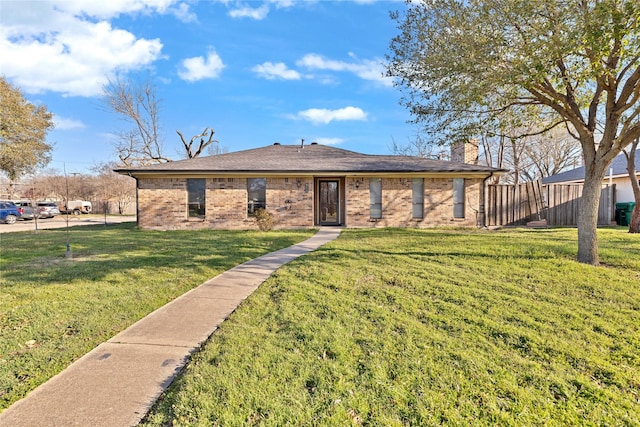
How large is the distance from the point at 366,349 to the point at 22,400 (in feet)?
8.72

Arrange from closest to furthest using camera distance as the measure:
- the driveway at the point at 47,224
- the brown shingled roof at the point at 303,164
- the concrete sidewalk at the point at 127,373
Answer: the concrete sidewalk at the point at 127,373, the brown shingled roof at the point at 303,164, the driveway at the point at 47,224

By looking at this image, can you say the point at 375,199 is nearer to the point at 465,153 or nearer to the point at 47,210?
the point at 465,153

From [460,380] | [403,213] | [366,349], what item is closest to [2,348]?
[366,349]

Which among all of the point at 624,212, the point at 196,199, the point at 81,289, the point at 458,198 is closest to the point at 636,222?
the point at 624,212

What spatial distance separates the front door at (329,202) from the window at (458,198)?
16.2ft

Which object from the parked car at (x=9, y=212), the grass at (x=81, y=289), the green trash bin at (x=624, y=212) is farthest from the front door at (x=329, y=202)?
the parked car at (x=9, y=212)

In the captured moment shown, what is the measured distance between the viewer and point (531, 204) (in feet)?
45.3


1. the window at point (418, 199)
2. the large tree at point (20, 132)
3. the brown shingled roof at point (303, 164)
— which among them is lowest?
the window at point (418, 199)

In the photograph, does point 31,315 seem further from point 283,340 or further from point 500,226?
point 500,226

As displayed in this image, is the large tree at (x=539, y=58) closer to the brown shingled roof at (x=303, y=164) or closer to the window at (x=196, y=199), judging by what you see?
the brown shingled roof at (x=303, y=164)

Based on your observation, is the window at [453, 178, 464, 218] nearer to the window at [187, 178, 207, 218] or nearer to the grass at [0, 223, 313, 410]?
the grass at [0, 223, 313, 410]

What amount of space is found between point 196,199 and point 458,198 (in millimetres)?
11000

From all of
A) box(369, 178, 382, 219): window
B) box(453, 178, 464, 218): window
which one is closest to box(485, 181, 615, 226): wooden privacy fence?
box(453, 178, 464, 218): window

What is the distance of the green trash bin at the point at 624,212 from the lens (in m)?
13.7
